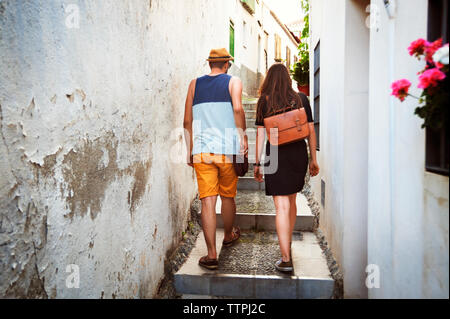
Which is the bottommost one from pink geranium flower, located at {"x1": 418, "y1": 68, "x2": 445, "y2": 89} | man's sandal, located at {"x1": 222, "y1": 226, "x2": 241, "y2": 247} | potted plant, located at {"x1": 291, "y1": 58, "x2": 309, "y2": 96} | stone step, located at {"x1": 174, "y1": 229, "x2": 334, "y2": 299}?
stone step, located at {"x1": 174, "y1": 229, "x2": 334, "y2": 299}

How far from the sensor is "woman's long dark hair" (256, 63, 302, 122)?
2.81 meters

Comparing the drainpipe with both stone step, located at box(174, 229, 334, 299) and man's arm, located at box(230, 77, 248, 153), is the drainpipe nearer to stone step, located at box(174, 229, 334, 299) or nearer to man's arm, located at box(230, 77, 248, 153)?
stone step, located at box(174, 229, 334, 299)

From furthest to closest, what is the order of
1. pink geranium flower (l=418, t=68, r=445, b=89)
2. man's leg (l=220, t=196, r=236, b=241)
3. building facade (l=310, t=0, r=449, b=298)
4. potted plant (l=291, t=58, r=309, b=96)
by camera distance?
1. potted plant (l=291, t=58, r=309, b=96)
2. man's leg (l=220, t=196, r=236, b=241)
3. building facade (l=310, t=0, r=449, b=298)
4. pink geranium flower (l=418, t=68, r=445, b=89)

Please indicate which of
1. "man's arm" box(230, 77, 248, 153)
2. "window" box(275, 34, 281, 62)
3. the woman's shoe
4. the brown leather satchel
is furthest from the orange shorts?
"window" box(275, 34, 281, 62)

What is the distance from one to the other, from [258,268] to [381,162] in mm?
1426

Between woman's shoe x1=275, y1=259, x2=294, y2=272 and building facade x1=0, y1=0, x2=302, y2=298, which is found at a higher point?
building facade x1=0, y1=0, x2=302, y2=298

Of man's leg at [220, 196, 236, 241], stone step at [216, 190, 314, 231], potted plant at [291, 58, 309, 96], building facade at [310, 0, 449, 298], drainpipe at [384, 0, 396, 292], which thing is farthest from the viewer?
potted plant at [291, 58, 309, 96]

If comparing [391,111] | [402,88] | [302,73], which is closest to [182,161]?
[391,111]

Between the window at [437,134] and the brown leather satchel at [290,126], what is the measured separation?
1331mm

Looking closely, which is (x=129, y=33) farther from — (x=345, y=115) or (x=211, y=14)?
(x=211, y=14)

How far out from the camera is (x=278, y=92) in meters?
2.83

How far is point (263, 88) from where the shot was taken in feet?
9.52

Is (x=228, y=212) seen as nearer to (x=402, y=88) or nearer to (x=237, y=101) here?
(x=237, y=101)
